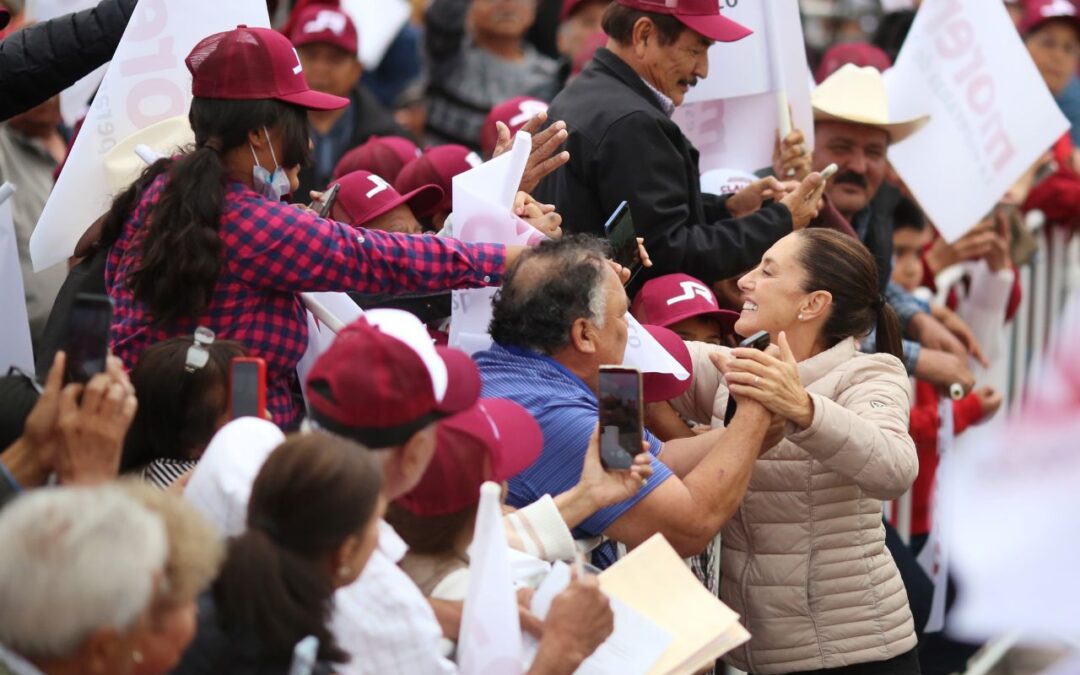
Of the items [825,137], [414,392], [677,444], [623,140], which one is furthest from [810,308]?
[825,137]

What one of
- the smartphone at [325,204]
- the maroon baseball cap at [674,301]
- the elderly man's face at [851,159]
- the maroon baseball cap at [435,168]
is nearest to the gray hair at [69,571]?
the smartphone at [325,204]

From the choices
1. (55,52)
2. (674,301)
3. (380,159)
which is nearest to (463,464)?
(674,301)

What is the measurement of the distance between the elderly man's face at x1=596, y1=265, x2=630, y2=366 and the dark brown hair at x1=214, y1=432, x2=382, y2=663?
45.3 inches

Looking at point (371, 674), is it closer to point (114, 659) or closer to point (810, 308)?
point (114, 659)

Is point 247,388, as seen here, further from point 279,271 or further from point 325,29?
point 325,29

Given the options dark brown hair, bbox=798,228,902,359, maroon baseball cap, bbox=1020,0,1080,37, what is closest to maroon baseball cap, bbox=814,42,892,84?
maroon baseball cap, bbox=1020,0,1080,37

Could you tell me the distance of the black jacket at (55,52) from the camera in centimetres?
440

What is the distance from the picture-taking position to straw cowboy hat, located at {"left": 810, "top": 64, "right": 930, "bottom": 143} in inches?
245

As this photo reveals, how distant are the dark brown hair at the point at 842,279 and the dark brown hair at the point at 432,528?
138 cm

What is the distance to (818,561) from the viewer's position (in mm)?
4066

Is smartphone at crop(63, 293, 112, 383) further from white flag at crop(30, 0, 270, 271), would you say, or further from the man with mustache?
the man with mustache

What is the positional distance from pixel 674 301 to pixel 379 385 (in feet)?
6.04

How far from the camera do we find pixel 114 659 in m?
2.47

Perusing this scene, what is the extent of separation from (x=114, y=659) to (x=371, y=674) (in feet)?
1.98
